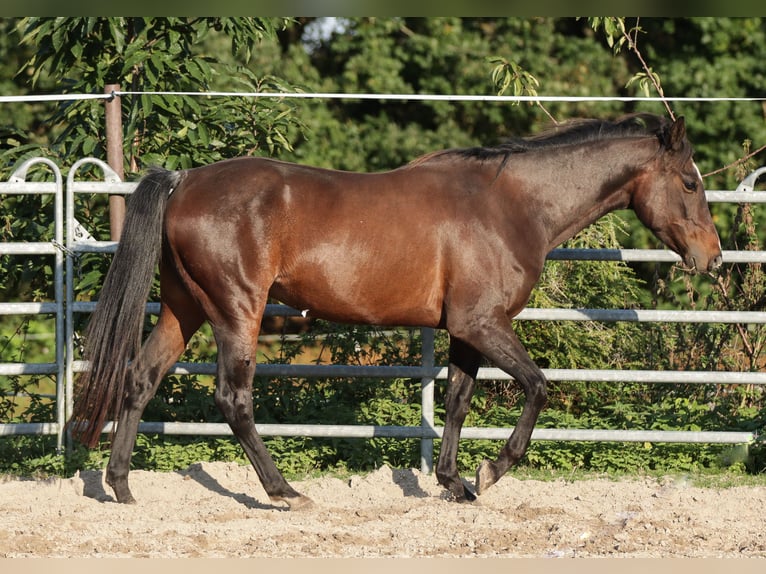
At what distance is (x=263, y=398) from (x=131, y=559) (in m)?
2.63

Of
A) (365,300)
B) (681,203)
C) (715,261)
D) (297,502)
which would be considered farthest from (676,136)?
(297,502)

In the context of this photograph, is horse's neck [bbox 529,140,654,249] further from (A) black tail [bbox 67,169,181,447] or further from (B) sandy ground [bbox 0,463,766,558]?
(A) black tail [bbox 67,169,181,447]

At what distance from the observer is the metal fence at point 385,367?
6145 mm

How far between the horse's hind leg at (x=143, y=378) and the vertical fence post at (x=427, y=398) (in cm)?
141

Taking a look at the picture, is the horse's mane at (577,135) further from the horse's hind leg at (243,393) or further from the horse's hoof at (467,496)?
the horse's hoof at (467,496)

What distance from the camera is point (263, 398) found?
680cm

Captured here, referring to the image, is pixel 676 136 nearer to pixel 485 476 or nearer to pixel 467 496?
pixel 485 476

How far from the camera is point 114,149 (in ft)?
21.8

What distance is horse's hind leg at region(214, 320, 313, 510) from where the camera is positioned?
210 inches

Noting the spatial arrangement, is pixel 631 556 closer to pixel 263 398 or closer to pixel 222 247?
pixel 222 247

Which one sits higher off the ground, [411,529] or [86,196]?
[86,196]

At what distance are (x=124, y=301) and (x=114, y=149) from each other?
1.57m

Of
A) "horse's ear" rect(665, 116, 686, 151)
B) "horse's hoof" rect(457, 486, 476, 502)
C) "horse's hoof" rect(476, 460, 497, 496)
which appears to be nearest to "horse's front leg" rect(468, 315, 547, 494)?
"horse's hoof" rect(476, 460, 497, 496)

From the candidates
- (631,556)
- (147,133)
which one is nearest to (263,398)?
(147,133)
